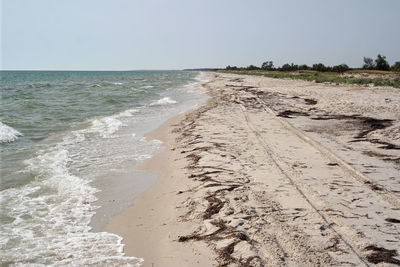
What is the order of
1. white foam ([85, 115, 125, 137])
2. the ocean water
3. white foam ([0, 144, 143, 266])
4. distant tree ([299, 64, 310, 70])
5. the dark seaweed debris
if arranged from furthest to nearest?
1. distant tree ([299, 64, 310, 70])
2. white foam ([85, 115, 125, 137])
3. the ocean water
4. white foam ([0, 144, 143, 266])
5. the dark seaweed debris

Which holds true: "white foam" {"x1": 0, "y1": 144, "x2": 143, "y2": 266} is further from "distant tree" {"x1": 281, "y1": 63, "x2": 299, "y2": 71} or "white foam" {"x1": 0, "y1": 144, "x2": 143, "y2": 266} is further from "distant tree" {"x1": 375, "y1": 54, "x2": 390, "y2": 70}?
"distant tree" {"x1": 281, "y1": 63, "x2": 299, "y2": 71}

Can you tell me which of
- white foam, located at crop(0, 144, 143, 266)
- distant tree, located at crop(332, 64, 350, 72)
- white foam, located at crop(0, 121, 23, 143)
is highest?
distant tree, located at crop(332, 64, 350, 72)

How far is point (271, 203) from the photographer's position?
4379 mm

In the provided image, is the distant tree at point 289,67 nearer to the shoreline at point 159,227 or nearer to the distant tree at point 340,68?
the distant tree at point 340,68

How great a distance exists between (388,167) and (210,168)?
3.38 meters

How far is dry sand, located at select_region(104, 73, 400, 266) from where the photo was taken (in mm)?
3309

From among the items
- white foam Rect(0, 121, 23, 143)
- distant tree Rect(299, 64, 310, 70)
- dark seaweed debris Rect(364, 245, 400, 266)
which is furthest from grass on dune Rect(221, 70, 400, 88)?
distant tree Rect(299, 64, 310, 70)

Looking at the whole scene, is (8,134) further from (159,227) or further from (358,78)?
(358,78)

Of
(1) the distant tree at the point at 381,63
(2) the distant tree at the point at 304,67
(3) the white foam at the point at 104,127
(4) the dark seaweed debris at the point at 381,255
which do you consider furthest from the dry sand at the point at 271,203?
(2) the distant tree at the point at 304,67

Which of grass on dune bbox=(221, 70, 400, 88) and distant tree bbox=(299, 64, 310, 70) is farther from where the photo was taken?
distant tree bbox=(299, 64, 310, 70)

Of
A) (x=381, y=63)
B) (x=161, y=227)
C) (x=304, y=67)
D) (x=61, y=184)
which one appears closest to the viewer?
(x=161, y=227)

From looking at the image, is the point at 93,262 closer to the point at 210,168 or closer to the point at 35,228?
the point at 35,228

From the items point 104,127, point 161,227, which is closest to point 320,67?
point 104,127

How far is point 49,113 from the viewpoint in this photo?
54.2 ft
